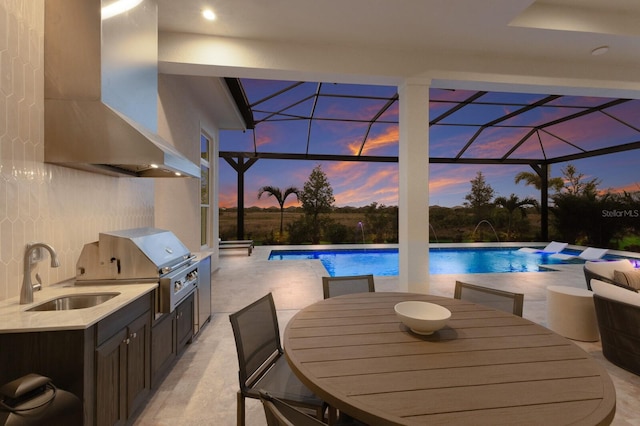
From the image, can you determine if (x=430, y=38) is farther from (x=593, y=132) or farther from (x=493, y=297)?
(x=593, y=132)

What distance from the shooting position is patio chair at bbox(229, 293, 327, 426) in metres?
1.42

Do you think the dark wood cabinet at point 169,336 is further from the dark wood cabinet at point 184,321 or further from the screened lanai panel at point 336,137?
the screened lanai panel at point 336,137

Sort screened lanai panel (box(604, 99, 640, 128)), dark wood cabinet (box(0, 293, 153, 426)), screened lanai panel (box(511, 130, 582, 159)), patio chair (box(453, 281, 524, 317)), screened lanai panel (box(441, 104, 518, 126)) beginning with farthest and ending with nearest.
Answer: screened lanai panel (box(511, 130, 582, 159)), screened lanai panel (box(441, 104, 518, 126)), screened lanai panel (box(604, 99, 640, 128)), patio chair (box(453, 281, 524, 317)), dark wood cabinet (box(0, 293, 153, 426))

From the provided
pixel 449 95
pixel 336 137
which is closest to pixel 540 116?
pixel 449 95

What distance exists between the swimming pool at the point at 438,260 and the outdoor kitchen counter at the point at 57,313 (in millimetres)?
5347

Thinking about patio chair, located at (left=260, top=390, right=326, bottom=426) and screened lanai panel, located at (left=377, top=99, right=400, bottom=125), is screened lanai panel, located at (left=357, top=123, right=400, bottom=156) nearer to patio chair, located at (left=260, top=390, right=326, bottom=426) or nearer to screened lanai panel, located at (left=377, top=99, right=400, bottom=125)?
screened lanai panel, located at (left=377, top=99, right=400, bottom=125)

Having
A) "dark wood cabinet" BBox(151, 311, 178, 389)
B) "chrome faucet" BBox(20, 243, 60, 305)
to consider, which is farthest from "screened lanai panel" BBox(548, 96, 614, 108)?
"chrome faucet" BBox(20, 243, 60, 305)

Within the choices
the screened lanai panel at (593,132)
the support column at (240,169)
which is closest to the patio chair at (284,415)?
the support column at (240,169)

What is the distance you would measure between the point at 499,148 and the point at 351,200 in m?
5.96

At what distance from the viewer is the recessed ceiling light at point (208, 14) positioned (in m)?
2.75

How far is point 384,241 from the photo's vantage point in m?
11.9

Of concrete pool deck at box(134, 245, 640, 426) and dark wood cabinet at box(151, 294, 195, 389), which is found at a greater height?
dark wood cabinet at box(151, 294, 195, 389)

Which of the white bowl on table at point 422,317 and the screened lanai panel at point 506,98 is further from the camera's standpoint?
the screened lanai panel at point 506,98

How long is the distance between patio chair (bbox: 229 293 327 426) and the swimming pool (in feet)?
16.9
